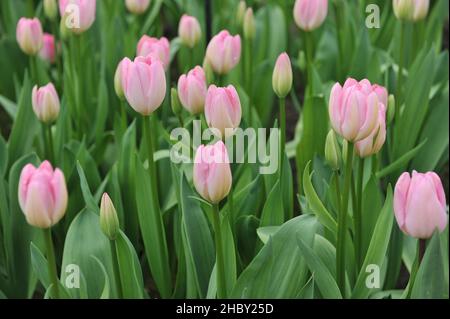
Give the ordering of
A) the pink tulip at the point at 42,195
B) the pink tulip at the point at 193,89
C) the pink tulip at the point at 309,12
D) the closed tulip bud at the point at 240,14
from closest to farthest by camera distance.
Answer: the pink tulip at the point at 42,195 < the pink tulip at the point at 193,89 < the pink tulip at the point at 309,12 < the closed tulip bud at the point at 240,14

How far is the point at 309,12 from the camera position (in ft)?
5.87

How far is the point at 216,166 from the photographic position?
3.75 feet

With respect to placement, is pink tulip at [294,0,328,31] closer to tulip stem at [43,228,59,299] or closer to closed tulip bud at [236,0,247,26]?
closed tulip bud at [236,0,247,26]

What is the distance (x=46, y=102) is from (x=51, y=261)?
19.3 inches

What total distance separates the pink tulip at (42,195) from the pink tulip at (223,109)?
28cm

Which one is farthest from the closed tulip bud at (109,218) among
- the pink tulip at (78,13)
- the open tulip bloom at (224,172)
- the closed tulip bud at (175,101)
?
the pink tulip at (78,13)

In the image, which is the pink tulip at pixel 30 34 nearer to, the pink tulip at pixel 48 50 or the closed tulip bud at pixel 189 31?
the closed tulip bud at pixel 189 31

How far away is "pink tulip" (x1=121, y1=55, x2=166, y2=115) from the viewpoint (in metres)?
1.30

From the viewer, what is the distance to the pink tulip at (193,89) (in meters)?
1.46

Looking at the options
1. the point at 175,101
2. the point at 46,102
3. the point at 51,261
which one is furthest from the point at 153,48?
the point at 51,261

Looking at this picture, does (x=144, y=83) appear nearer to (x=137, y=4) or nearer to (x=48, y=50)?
(x=137, y=4)
